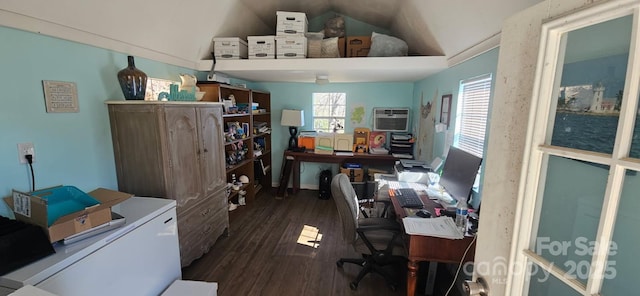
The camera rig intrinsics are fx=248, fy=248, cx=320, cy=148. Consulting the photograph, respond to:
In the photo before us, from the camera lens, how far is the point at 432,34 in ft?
7.64

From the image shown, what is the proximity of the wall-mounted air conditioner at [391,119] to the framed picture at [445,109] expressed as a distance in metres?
1.32

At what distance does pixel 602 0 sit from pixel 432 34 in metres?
1.97

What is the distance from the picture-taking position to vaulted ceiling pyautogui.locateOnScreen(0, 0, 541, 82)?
4.78 ft

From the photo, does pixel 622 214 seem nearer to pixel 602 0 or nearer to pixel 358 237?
pixel 602 0

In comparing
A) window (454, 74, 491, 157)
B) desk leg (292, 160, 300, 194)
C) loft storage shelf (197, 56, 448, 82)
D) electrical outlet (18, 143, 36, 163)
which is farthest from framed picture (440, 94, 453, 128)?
electrical outlet (18, 143, 36, 163)

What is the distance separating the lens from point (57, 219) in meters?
1.22

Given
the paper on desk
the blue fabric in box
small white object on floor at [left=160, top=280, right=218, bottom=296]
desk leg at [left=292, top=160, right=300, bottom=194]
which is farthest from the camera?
desk leg at [left=292, top=160, right=300, bottom=194]

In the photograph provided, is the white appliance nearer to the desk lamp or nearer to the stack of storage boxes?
the stack of storage boxes

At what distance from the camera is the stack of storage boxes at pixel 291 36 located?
2.73m

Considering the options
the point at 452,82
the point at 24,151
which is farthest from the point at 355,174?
the point at 24,151

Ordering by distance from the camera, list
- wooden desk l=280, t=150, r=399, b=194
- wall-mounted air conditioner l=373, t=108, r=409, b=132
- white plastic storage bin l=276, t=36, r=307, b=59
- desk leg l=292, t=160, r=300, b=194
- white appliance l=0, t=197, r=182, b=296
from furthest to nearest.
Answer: desk leg l=292, t=160, r=300, b=194 < wall-mounted air conditioner l=373, t=108, r=409, b=132 < wooden desk l=280, t=150, r=399, b=194 < white plastic storage bin l=276, t=36, r=307, b=59 < white appliance l=0, t=197, r=182, b=296

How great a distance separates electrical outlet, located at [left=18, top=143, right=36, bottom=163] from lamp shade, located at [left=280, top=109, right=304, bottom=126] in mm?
2869

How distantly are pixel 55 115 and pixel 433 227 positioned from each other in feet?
8.33

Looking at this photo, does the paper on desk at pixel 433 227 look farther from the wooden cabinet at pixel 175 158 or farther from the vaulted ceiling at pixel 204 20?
the wooden cabinet at pixel 175 158
